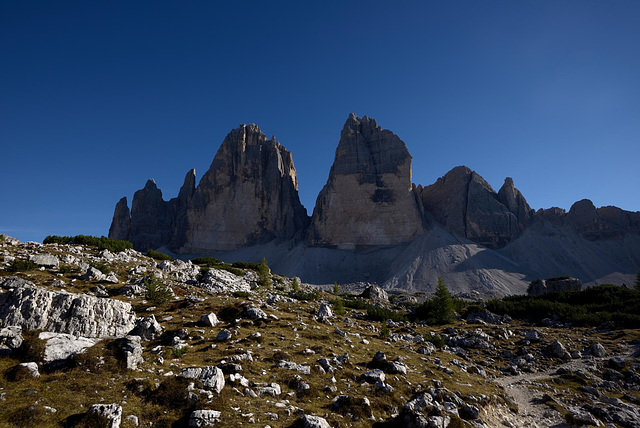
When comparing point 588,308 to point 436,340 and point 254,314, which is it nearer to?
point 436,340

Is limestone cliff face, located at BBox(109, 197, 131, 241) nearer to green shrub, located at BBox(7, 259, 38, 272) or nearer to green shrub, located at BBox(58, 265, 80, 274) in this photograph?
green shrub, located at BBox(58, 265, 80, 274)

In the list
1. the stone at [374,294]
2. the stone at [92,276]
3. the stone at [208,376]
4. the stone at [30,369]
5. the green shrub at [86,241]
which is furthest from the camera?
the stone at [374,294]

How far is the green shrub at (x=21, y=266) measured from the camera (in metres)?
18.8

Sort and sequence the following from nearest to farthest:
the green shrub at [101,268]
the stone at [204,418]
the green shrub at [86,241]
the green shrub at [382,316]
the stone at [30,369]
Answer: the stone at [204,418], the stone at [30,369], the green shrub at [101,268], the green shrub at [382,316], the green shrub at [86,241]

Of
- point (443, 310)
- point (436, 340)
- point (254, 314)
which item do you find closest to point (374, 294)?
point (443, 310)

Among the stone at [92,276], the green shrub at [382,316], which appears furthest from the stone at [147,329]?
the green shrub at [382,316]

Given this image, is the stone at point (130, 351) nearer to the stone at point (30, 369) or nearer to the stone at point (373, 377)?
the stone at point (30, 369)

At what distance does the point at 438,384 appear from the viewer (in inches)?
500

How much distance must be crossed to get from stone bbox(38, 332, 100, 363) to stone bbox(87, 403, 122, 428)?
129 inches

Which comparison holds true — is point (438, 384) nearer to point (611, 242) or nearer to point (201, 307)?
point (201, 307)

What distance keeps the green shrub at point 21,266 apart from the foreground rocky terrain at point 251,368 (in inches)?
3.2

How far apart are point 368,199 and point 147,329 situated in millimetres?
116769

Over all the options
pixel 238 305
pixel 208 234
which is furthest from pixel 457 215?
pixel 238 305

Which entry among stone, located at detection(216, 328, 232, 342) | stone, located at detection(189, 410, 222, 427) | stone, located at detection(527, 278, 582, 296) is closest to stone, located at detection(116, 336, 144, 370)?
stone, located at detection(189, 410, 222, 427)
